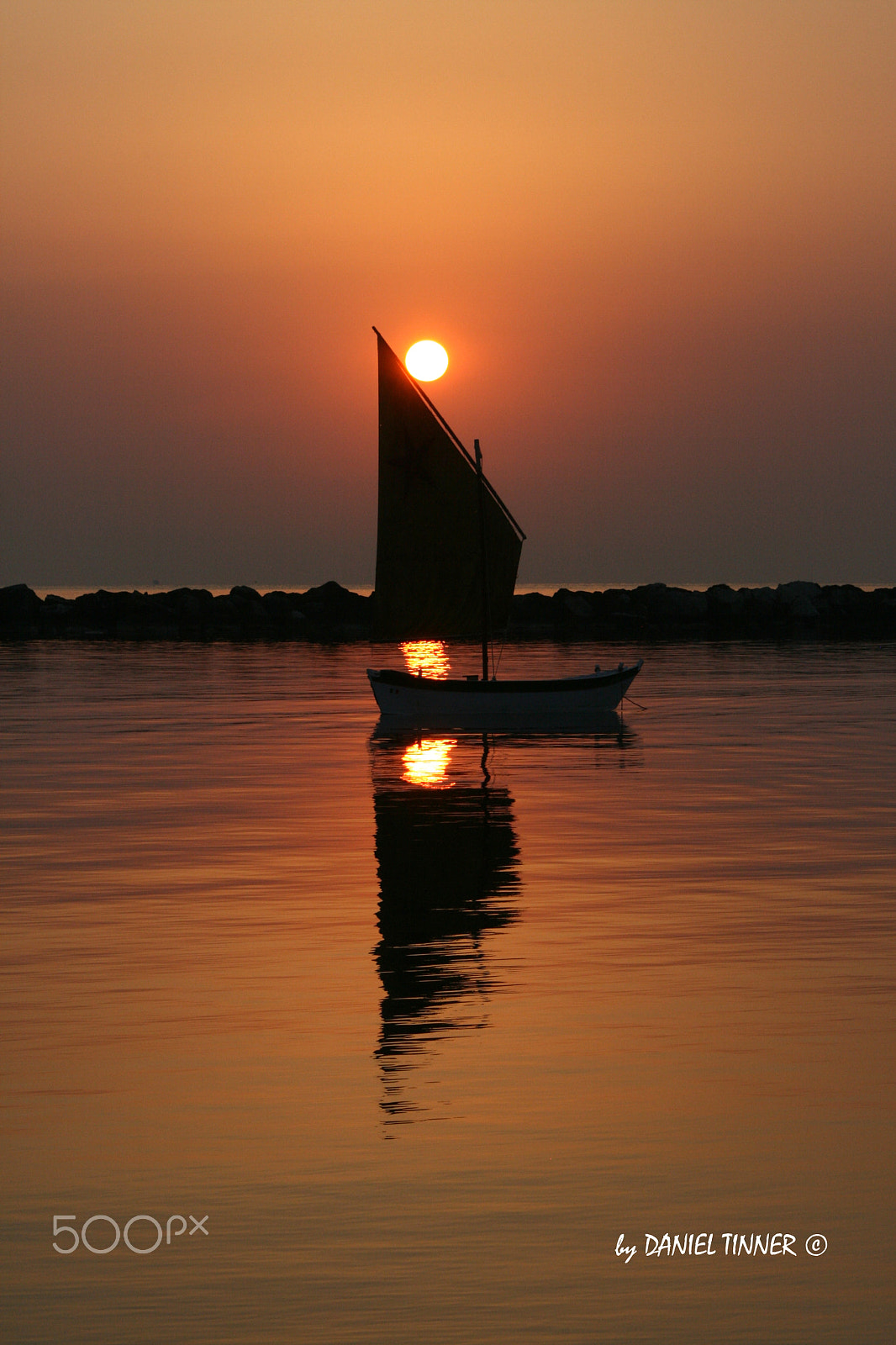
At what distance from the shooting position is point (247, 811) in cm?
3209

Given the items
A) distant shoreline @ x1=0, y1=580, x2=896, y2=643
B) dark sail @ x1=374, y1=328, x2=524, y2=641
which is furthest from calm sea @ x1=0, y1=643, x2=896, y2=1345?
distant shoreline @ x1=0, y1=580, x2=896, y2=643

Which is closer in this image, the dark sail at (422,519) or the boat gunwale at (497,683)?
the dark sail at (422,519)

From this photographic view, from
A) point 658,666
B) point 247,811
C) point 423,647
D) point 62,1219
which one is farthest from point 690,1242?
point 423,647

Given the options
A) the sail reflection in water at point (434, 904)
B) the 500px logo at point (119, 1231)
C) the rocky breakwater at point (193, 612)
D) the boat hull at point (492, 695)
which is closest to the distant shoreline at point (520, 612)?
the rocky breakwater at point (193, 612)

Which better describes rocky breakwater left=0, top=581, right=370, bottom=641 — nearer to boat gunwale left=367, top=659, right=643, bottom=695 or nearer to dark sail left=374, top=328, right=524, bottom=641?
boat gunwale left=367, top=659, right=643, bottom=695

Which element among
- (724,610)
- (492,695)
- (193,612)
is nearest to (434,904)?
(492,695)

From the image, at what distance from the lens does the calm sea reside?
9211mm

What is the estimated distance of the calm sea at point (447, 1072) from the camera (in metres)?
9.21

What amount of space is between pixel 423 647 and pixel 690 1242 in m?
136

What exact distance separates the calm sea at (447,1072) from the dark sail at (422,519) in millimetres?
21931

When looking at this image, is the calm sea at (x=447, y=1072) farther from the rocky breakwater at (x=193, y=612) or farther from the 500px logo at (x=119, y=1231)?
the rocky breakwater at (x=193, y=612)

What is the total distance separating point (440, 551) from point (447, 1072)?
41.9 m

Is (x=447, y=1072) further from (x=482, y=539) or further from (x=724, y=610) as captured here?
(x=724, y=610)

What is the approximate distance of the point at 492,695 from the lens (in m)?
56.4
